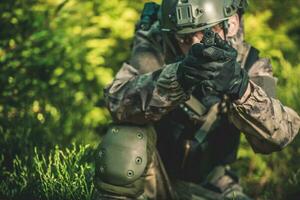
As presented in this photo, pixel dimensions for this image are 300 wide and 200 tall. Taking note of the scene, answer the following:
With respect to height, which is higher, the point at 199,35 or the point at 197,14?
the point at 197,14

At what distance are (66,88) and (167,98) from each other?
68.2 inches

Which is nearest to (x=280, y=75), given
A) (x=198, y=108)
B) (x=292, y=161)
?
(x=292, y=161)

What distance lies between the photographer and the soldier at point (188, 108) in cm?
238

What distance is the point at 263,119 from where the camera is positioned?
8.10ft

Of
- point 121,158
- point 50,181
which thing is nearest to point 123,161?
point 121,158

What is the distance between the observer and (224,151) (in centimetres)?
310

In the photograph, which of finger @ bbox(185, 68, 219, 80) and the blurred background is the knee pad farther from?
finger @ bbox(185, 68, 219, 80)

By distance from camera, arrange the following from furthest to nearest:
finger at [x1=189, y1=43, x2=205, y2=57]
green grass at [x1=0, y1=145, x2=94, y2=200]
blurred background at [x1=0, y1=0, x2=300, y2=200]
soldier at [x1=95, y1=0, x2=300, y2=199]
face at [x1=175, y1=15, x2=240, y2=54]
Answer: blurred background at [x1=0, y1=0, x2=300, y2=200] → face at [x1=175, y1=15, x2=240, y2=54] → green grass at [x1=0, y1=145, x2=94, y2=200] → soldier at [x1=95, y1=0, x2=300, y2=199] → finger at [x1=189, y1=43, x2=205, y2=57]

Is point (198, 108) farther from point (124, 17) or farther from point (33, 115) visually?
point (124, 17)

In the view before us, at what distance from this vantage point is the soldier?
7.79 ft

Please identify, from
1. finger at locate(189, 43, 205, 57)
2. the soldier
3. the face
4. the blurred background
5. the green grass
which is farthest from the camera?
the blurred background

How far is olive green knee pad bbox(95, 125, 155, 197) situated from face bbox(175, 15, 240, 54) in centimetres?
55

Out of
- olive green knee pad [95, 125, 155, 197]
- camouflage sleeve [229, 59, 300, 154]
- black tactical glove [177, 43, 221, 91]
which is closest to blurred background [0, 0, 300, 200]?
olive green knee pad [95, 125, 155, 197]

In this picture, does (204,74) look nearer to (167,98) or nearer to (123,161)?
(167,98)
